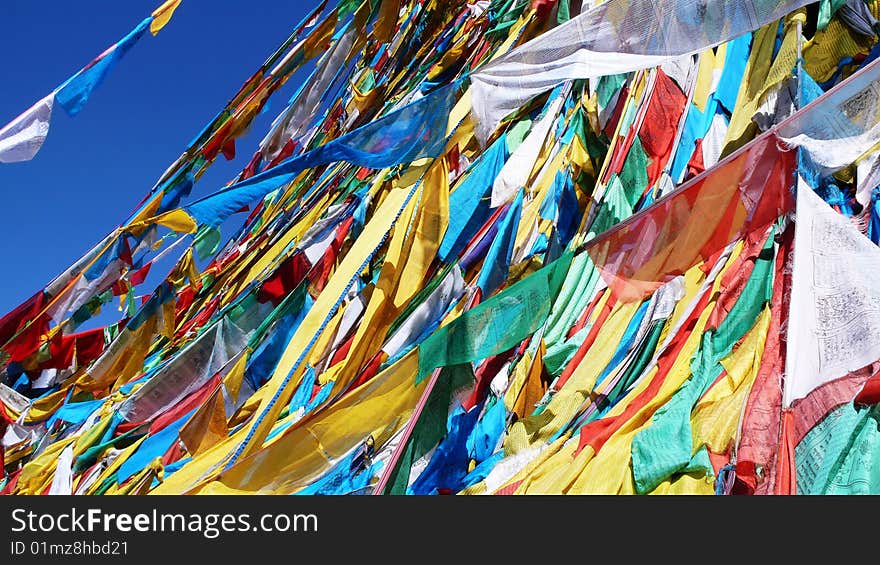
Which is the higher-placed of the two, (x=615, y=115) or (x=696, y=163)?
(x=615, y=115)

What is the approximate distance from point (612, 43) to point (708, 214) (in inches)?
32.8

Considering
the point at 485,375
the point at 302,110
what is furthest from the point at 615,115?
the point at 302,110

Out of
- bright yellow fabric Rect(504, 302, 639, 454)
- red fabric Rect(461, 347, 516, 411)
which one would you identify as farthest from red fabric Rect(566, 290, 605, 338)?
red fabric Rect(461, 347, 516, 411)

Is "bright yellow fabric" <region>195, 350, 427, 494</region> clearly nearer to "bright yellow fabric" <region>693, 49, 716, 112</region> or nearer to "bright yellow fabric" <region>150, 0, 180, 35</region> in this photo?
"bright yellow fabric" <region>693, 49, 716, 112</region>

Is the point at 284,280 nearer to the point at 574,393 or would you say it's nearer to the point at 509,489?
the point at 574,393

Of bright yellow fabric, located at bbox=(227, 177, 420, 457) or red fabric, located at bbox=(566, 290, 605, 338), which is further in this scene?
red fabric, located at bbox=(566, 290, 605, 338)

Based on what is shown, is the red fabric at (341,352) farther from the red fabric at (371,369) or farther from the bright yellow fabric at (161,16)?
the bright yellow fabric at (161,16)

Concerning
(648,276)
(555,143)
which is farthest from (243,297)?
(648,276)

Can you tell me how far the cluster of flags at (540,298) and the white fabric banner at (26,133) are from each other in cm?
→ 2

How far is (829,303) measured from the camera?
287 centimetres

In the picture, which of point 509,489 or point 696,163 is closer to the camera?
point 509,489

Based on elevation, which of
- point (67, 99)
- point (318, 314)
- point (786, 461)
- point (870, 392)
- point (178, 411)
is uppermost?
point (67, 99)

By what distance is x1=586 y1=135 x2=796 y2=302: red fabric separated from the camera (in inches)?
128

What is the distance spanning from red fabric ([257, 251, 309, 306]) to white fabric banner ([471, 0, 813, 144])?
87.4 inches
